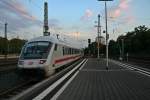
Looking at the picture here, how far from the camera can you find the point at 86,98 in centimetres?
1132

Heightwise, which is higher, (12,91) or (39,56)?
(39,56)

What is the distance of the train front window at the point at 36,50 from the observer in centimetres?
2086

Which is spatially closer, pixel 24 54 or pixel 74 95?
pixel 74 95

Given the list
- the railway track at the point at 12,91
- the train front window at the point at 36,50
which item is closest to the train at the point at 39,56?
the train front window at the point at 36,50

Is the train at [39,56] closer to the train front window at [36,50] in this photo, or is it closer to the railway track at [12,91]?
the train front window at [36,50]

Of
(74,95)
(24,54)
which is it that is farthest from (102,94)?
(24,54)

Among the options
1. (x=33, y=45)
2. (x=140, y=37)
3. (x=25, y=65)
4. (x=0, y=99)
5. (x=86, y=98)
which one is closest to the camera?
(x=86, y=98)

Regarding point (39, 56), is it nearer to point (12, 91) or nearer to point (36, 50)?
point (36, 50)

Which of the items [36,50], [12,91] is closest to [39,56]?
[36,50]

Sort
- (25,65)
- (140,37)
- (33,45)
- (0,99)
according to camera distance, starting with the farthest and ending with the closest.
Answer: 1. (140,37)
2. (33,45)
3. (25,65)
4. (0,99)

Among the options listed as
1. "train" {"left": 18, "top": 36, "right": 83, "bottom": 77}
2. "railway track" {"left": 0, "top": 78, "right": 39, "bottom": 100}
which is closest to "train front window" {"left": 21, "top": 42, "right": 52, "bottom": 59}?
"train" {"left": 18, "top": 36, "right": 83, "bottom": 77}

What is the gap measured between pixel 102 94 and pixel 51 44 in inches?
418

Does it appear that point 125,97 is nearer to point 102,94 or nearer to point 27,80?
point 102,94

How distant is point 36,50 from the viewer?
70.3 ft
